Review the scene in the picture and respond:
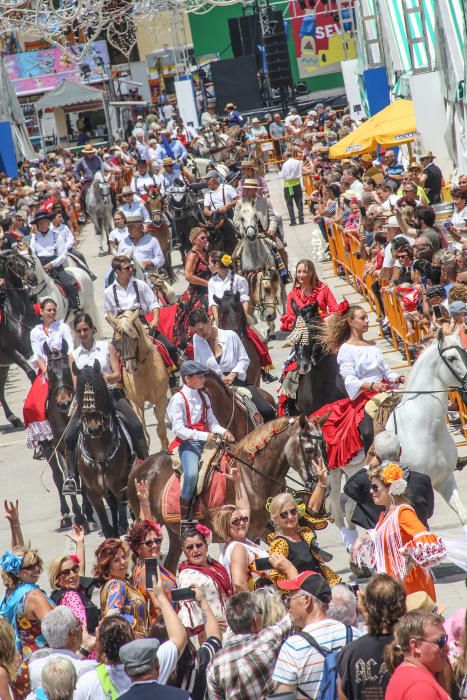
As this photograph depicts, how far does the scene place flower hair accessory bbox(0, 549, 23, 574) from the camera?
26.6 feet

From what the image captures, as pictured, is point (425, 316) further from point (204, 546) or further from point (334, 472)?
point (204, 546)

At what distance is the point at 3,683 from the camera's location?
684cm

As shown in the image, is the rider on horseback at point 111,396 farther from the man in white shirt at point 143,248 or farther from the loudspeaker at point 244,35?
the loudspeaker at point 244,35

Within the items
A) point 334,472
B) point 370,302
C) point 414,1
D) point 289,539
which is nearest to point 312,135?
point 414,1

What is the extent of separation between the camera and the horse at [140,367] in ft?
46.3

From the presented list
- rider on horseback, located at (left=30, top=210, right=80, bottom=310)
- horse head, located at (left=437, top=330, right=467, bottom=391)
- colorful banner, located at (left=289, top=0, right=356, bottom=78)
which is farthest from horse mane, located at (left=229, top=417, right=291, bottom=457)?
colorful banner, located at (left=289, top=0, right=356, bottom=78)

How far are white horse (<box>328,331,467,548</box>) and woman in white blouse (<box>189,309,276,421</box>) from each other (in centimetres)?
246

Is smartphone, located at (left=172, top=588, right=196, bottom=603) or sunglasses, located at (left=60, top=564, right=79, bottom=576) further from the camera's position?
sunglasses, located at (left=60, top=564, right=79, bottom=576)

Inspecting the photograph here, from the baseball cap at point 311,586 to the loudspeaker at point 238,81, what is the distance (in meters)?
46.7

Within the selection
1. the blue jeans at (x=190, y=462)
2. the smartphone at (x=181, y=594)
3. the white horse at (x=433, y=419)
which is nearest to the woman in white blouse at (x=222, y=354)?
the blue jeans at (x=190, y=462)

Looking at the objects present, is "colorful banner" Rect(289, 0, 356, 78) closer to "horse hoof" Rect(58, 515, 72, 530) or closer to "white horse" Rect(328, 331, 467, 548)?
"horse hoof" Rect(58, 515, 72, 530)

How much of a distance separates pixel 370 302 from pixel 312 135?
1727cm

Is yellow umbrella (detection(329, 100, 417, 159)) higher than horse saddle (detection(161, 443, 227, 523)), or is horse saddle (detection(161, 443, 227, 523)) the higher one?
yellow umbrella (detection(329, 100, 417, 159))

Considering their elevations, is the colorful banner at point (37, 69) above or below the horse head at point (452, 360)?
above
